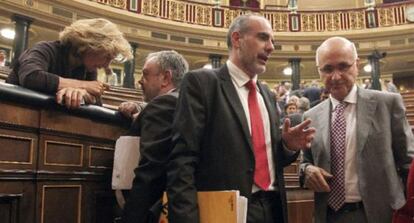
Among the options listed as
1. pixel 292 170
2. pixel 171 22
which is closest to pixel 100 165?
pixel 292 170

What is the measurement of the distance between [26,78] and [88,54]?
37cm

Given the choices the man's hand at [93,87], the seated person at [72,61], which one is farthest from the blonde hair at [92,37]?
the man's hand at [93,87]

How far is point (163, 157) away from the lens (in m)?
1.61

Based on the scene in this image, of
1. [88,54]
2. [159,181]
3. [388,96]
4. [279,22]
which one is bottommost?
[159,181]

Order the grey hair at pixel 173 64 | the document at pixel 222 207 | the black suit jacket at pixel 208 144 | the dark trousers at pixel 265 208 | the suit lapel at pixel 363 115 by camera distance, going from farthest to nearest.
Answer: the grey hair at pixel 173 64, the suit lapel at pixel 363 115, the dark trousers at pixel 265 208, the black suit jacket at pixel 208 144, the document at pixel 222 207

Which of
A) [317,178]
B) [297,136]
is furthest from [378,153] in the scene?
[297,136]

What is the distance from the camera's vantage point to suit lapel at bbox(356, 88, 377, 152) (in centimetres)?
180

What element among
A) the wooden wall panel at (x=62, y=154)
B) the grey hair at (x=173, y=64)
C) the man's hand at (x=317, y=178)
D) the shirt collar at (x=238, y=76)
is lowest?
the man's hand at (x=317, y=178)

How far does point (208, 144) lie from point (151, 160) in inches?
8.6

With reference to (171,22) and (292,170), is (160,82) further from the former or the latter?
(171,22)

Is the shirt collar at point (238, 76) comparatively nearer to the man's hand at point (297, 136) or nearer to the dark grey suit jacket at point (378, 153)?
the man's hand at point (297, 136)

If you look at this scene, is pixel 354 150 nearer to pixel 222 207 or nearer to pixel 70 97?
pixel 222 207

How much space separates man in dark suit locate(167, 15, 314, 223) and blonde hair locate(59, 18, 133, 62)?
1.89ft

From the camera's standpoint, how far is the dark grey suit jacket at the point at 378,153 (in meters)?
1.73
